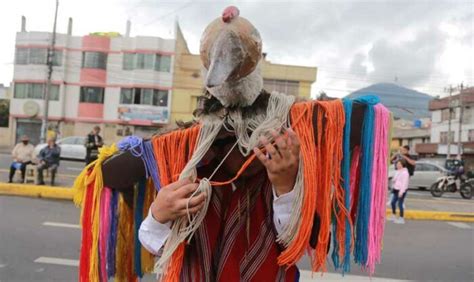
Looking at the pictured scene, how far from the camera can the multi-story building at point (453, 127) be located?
34.6 meters

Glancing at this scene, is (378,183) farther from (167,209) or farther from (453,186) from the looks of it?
(453,186)

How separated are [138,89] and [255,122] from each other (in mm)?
28557

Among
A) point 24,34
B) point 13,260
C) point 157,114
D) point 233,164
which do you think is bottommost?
point 13,260

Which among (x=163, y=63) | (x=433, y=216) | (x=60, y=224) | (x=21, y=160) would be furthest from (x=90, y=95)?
(x=433, y=216)

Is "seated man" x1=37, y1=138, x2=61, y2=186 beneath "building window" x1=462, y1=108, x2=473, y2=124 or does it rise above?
beneath

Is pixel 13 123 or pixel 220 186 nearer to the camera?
pixel 220 186

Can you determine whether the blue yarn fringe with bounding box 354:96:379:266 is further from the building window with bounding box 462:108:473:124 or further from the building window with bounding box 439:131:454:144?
the building window with bounding box 439:131:454:144

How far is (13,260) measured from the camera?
177 inches

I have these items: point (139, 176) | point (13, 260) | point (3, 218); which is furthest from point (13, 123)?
point (139, 176)

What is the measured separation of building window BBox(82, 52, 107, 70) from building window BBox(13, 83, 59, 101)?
96.8 inches

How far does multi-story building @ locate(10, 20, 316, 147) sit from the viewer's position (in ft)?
94.4

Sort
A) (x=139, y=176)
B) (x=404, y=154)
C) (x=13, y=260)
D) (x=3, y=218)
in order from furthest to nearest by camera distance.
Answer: (x=404, y=154), (x=3, y=218), (x=13, y=260), (x=139, y=176)

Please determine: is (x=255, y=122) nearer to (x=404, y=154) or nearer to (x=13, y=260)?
(x=13, y=260)

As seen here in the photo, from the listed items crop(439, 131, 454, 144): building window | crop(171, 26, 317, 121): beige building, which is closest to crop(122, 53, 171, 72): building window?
crop(171, 26, 317, 121): beige building
